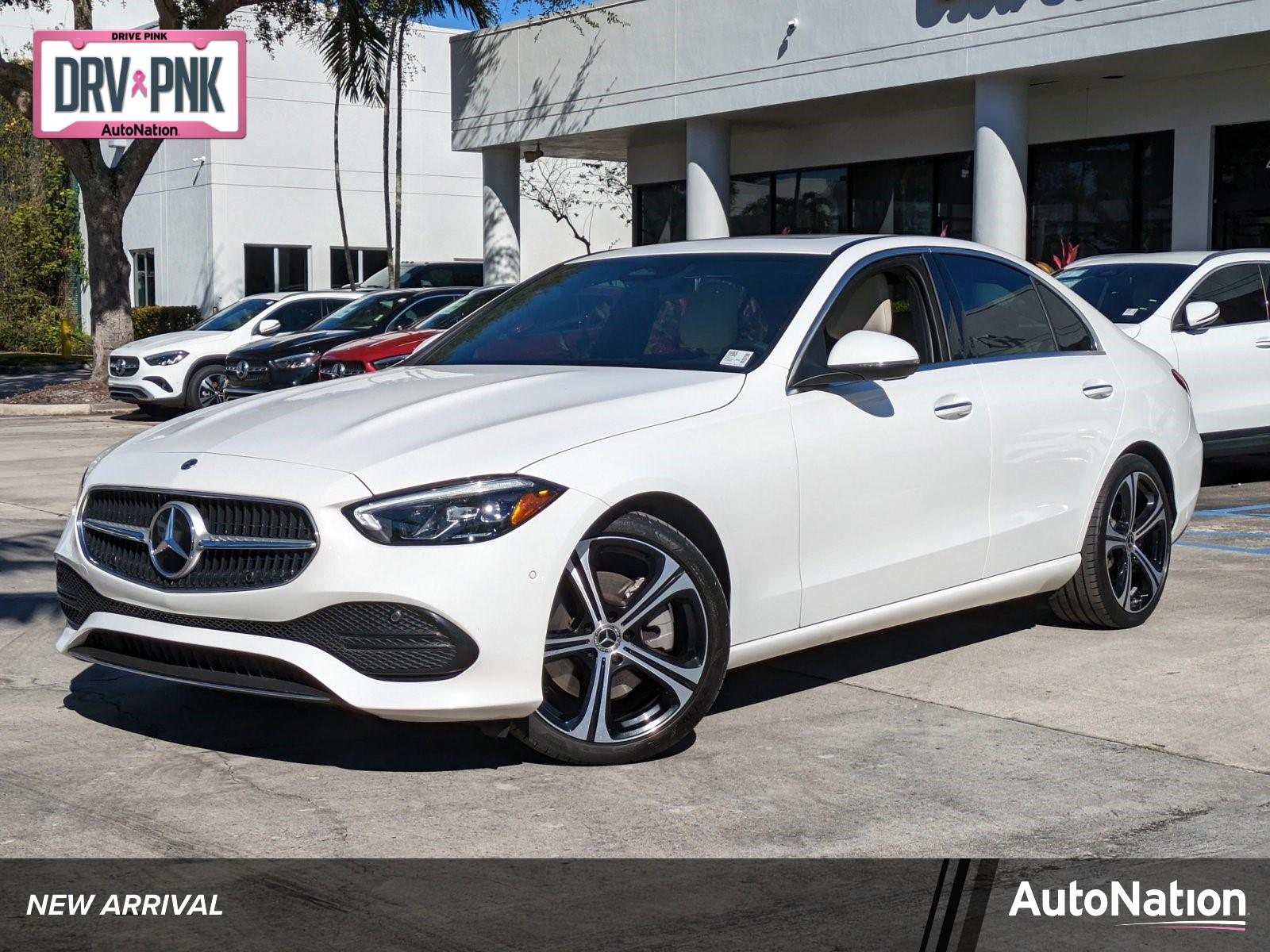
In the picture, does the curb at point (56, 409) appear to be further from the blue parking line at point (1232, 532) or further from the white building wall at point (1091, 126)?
the blue parking line at point (1232, 532)

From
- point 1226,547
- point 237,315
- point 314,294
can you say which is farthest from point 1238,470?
point 237,315

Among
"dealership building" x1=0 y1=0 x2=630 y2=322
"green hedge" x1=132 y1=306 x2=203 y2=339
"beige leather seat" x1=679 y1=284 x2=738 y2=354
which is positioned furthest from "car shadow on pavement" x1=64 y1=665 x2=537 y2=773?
"dealership building" x1=0 y1=0 x2=630 y2=322

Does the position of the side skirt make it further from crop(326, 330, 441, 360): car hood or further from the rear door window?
crop(326, 330, 441, 360): car hood

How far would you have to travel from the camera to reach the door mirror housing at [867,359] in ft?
17.8

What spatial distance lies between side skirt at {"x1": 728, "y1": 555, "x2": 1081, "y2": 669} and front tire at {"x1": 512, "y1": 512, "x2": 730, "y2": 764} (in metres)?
0.23

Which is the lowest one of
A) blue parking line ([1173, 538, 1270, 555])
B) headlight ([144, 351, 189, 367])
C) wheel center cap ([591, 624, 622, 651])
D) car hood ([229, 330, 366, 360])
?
blue parking line ([1173, 538, 1270, 555])

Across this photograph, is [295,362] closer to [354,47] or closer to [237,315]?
[237,315]

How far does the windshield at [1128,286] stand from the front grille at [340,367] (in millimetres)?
5834

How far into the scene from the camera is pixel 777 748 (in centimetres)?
515

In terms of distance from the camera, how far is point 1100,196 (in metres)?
20.0

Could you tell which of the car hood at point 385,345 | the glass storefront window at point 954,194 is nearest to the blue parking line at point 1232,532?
the car hood at point 385,345

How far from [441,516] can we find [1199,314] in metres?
8.09

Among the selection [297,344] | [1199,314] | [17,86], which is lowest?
[297,344]

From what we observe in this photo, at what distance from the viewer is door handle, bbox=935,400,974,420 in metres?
5.88
